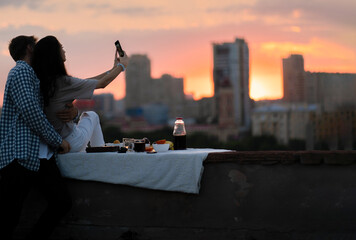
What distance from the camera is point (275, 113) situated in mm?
89688

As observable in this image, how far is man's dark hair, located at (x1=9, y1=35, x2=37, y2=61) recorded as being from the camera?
2.74 metres

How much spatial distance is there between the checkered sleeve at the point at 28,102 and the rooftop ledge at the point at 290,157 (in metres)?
0.99

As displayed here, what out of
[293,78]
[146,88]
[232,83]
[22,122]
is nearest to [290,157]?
[22,122]

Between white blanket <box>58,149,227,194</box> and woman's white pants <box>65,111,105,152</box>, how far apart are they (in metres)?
0.08

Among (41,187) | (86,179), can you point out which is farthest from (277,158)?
(41,187)

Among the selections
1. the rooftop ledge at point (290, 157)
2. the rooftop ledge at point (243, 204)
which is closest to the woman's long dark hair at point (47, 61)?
the rooftop ledge at point (243, 204)

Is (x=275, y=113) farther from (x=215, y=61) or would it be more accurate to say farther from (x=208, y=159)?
(x=208, y=159)

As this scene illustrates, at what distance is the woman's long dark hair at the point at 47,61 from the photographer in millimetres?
2748

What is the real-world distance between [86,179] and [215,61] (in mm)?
123439

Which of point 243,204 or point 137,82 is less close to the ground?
point 137,82

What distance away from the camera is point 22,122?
260 centimetres

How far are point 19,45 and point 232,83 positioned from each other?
385 ft

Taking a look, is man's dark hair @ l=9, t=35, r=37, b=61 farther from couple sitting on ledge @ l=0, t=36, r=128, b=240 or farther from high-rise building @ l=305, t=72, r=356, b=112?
high-rise building @ l=305, t=72, r=356, b=112

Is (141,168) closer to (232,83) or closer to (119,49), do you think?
(119,49)
